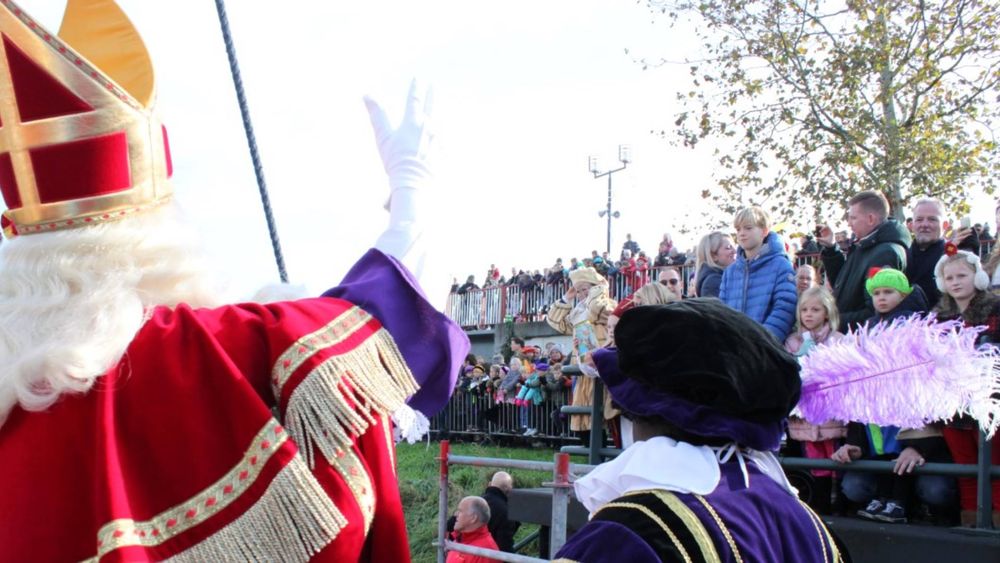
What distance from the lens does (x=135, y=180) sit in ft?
6.78

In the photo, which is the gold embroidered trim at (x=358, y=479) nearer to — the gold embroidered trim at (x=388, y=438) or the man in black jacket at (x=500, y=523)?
the gold embroidered trim at (x=388, y=438)

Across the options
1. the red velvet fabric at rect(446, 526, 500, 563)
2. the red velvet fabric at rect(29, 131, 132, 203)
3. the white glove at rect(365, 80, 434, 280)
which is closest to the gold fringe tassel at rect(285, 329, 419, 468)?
the white glove at rect(365, 80, 434, 280)

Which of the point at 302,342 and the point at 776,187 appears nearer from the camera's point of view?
the point at 302,342

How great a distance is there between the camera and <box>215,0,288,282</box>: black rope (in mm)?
2662

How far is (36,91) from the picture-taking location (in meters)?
1.97

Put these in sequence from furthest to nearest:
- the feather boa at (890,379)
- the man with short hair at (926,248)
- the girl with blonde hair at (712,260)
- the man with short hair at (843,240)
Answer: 1. the man with short hair at (843,240)
2. the girl with blonde hair at (712,260)
3. the man with short hair at (926,248)
4. the feather boa at (890,379)

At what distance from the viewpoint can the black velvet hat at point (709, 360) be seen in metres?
1.73

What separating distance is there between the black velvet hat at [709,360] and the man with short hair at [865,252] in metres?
3.86

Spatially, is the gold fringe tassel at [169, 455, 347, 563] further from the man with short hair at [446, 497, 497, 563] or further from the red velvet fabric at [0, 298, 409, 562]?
the man with short hair at [446, 497, 497, 563]

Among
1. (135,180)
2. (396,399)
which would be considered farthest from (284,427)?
(135,180)

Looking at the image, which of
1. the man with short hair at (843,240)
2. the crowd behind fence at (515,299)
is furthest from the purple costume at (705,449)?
the crowd behind fence at (515,299)

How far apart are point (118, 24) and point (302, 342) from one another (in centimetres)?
93

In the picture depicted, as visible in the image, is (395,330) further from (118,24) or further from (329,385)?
(118,24)

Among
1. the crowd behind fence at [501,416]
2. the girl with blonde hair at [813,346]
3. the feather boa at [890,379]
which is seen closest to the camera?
the feather boa at [890,379]
